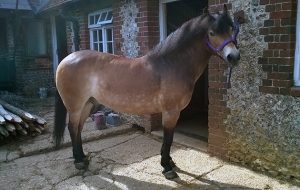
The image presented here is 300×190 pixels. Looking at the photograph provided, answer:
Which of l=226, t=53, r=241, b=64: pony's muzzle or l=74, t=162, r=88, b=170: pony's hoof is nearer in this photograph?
l=226, t=53, r=241, b=64: pony's muzzle

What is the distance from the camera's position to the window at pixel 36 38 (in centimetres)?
1109

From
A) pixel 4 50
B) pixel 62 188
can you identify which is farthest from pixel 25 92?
pixel 62 188

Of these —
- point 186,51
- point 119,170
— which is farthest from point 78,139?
point 186,51

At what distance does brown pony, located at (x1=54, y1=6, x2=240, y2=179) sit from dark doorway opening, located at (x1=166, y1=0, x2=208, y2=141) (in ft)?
5.89

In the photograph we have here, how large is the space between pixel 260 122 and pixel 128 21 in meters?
3.37

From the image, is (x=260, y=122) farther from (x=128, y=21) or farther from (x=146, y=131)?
(x=128, y=21)

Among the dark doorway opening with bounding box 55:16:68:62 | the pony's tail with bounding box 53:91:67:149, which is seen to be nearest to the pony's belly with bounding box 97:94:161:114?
the pony's tail with bounding box 53:91:67:149

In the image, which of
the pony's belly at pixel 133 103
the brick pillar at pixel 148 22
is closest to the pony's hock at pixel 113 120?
the brick pillar at pixel 148 22

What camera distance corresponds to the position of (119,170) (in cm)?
409

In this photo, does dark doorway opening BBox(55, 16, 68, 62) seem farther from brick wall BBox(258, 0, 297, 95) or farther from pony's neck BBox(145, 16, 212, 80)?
brick wall BBox(258, 0, 297, 95)

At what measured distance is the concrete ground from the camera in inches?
143

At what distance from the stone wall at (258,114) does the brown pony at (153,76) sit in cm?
62

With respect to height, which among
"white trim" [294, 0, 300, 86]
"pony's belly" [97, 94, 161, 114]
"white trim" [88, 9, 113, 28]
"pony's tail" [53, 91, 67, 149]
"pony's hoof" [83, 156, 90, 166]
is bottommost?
"pony's hoof" [83, 156, 90, 166]

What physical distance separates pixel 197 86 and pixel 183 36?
145 inches
